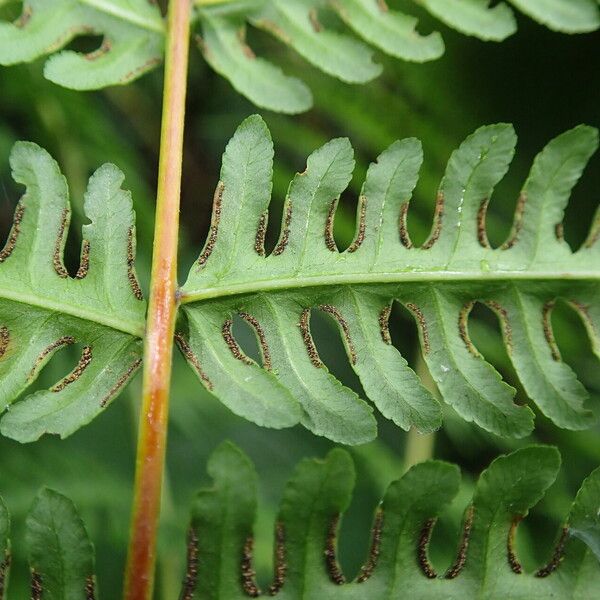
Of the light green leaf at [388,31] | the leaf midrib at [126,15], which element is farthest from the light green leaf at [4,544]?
the light green leaf at [388,31]

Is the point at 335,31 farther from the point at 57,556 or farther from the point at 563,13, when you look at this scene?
the point at 57,556

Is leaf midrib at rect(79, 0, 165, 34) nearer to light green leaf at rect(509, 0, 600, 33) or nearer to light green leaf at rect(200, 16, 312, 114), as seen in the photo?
light green leaf at rect(200, 16, 312, 114)

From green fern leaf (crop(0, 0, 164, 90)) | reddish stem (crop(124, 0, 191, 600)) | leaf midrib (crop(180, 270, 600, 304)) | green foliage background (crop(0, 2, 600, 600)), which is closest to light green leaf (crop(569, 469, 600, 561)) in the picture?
leaf midrib (crop(180, 270, 600, 304))

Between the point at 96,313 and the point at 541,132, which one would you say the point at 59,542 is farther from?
the point at 541,132

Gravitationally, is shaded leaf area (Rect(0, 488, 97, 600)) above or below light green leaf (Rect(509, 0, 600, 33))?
below

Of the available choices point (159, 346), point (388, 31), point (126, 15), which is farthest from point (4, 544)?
point (388, 31)

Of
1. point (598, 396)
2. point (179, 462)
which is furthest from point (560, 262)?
point (179, 462)
